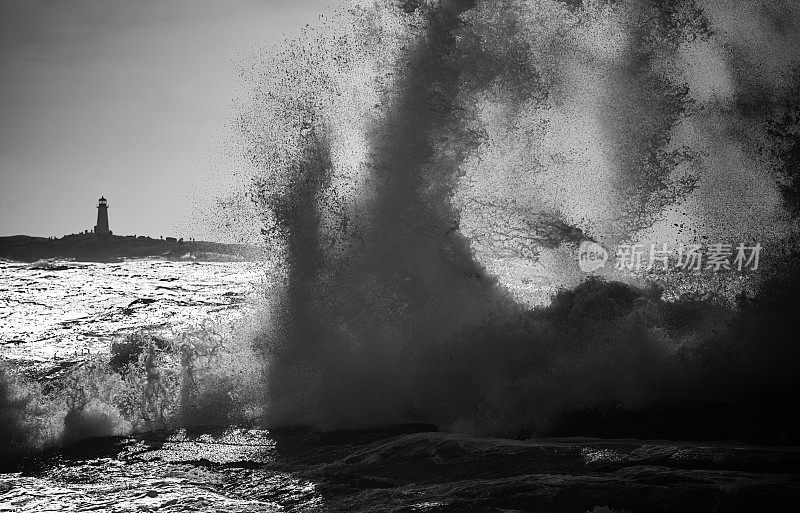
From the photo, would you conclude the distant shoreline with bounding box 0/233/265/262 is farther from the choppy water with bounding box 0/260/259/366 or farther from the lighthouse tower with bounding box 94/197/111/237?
the choppy water with bounding box 0/260/259/366

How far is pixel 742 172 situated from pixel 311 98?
24.4 ft

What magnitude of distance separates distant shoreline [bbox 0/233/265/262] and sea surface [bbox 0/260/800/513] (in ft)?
160

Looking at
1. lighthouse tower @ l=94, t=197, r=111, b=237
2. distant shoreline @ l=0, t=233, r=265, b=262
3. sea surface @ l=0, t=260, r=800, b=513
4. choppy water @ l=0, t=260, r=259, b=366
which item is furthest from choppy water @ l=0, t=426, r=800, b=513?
lighthouse tower @ l=94, t=197, r=111, b=237

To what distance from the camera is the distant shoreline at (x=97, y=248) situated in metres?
58.7

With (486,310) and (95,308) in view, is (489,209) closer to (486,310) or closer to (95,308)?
(486,310)

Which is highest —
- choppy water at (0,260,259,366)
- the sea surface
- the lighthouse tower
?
the lighthouse tower

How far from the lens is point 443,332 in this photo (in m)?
10.4

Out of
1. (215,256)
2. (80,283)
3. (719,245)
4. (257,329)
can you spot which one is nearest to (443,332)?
(257,329)

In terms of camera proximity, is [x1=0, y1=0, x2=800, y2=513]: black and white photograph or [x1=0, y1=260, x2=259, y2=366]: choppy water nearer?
[x1=0, y1=0, x2=800, y2=513]: black and white photograph

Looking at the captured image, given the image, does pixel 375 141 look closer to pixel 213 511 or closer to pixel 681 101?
pixel 681 101

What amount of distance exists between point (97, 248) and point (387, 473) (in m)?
63.5

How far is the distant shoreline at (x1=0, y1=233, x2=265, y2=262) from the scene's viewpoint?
193ft

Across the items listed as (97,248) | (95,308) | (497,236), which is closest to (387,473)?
(497,236)

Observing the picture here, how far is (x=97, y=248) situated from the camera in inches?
2544
